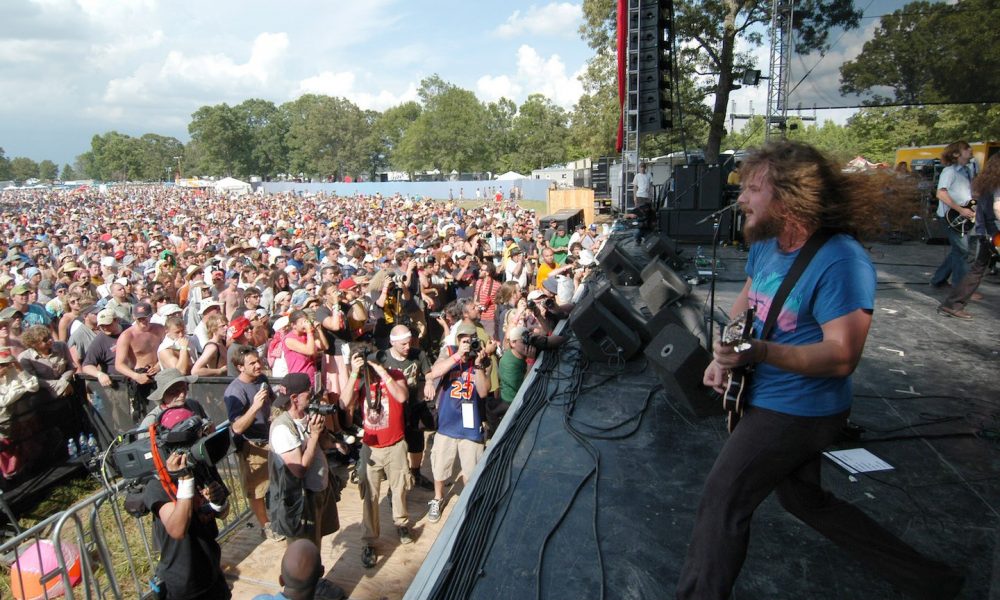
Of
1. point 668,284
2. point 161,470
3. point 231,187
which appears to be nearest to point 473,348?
point 668,284

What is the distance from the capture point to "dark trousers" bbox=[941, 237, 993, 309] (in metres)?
5.02

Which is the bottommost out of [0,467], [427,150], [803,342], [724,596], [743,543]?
[0,467]

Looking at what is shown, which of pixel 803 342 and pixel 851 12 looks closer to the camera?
pixel 803 342

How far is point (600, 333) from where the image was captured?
4812 millimetres

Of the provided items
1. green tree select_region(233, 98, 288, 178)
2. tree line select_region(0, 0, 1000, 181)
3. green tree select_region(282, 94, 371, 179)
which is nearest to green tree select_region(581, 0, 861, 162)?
tree line select_region(0, 0, 1000, 181)

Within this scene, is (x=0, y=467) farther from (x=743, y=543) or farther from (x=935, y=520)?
(x=935, y=520)

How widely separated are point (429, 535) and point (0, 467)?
13.5 feet

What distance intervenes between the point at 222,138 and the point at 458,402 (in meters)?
109

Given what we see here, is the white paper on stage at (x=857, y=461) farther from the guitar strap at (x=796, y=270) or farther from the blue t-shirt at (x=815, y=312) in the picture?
the guitar strap at (x=796, y=270)


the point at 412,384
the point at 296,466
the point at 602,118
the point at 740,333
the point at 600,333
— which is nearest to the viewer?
the point at 740,333

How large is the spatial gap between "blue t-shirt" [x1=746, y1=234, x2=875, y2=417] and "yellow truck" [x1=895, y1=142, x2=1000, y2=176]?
1525cm

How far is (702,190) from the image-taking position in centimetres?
1141

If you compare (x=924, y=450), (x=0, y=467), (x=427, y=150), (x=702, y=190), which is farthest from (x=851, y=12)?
(x=427, y=150)

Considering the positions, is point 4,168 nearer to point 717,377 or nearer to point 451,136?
point 451,136
